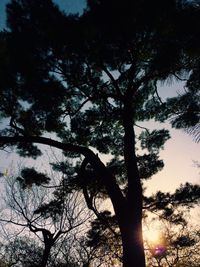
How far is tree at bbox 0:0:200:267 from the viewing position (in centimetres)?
542

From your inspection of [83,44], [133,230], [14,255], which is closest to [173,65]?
[83,44]

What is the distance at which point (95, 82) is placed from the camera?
670cm

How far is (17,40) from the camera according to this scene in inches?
250

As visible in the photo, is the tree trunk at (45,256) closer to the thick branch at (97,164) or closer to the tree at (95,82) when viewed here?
the tree at (95,82)

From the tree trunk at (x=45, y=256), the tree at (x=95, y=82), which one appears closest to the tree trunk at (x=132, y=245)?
the tree at (x=95, y=82)

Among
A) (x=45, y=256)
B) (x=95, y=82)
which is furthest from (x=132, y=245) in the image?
(x=45, y=256)

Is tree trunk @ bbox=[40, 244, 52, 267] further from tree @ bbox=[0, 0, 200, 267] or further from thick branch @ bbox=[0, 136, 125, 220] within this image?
thick branch @ bbox=[0, 136, 125, 220]

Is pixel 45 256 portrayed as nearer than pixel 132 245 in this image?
No

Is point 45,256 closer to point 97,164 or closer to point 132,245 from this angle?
point 97,164

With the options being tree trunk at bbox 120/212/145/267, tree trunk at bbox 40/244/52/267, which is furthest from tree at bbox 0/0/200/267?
tree trunk at bbox 40/244/52/267

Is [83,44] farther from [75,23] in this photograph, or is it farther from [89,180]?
[89,180]

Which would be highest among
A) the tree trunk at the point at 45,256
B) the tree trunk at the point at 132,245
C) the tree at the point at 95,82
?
the tree at the point at 95,82

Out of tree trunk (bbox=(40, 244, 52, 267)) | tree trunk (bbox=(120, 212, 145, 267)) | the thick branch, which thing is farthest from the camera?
tree trunk (bbox=(40, 244, 52, 267))

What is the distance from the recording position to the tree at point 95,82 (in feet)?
17.8
